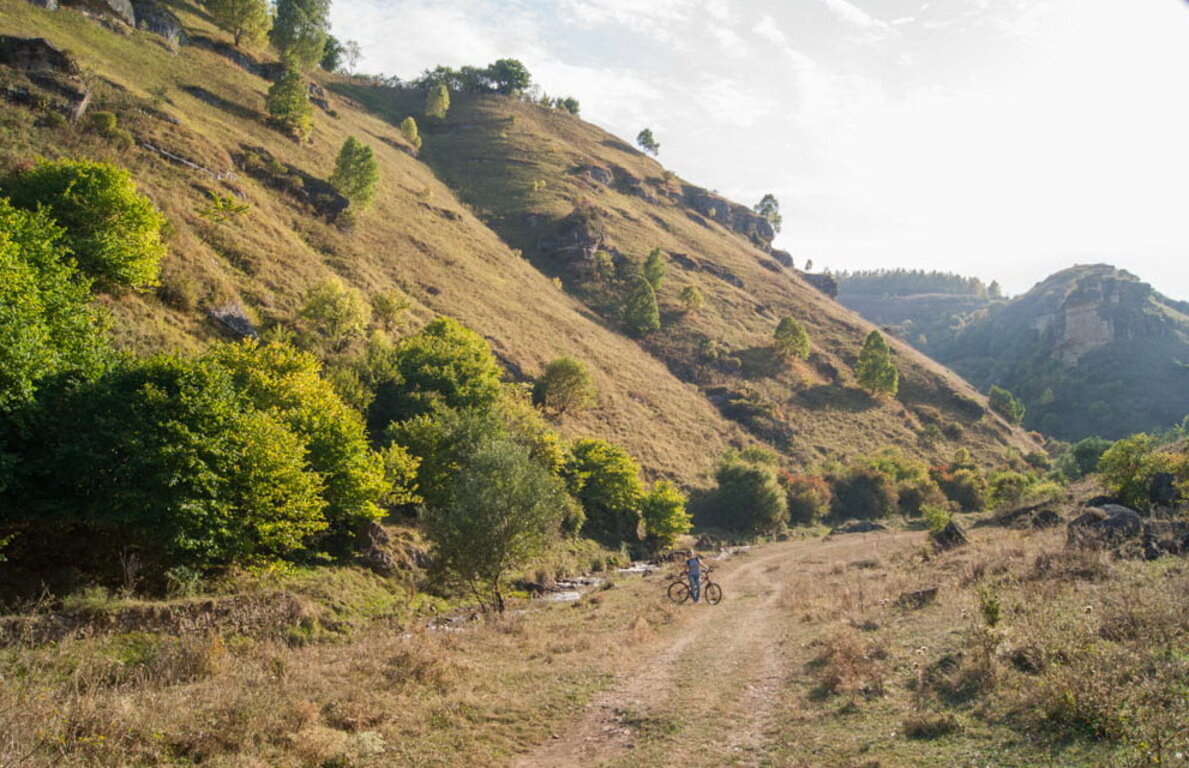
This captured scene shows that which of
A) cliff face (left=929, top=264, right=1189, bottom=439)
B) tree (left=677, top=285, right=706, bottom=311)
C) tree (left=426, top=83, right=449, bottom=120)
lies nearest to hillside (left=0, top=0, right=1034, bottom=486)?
tree (left=677, top=285, right=706, bottom=311)

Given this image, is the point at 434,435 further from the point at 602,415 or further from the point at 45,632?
the point at 602,415

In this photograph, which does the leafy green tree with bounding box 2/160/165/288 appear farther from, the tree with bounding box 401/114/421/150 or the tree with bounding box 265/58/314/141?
the tree with bounding box 401/114/421/150

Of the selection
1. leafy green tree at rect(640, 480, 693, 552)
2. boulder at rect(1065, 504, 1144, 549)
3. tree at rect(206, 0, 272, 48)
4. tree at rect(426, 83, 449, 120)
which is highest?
tree at rect(426, 83, 449, 120)

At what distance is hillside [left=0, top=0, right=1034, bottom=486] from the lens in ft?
142

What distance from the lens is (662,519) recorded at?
46.7 meters

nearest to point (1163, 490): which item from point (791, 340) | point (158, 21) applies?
point (791, 340)

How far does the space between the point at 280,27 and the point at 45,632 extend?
114m

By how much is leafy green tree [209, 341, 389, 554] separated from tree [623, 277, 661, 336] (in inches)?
2671

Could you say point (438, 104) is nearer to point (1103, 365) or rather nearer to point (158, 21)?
point (158, 21)

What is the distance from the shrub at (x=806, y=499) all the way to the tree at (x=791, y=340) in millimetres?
35127

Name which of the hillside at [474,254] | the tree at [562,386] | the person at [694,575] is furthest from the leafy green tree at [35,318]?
the tree at [562,386]

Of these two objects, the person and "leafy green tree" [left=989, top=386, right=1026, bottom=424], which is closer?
the person

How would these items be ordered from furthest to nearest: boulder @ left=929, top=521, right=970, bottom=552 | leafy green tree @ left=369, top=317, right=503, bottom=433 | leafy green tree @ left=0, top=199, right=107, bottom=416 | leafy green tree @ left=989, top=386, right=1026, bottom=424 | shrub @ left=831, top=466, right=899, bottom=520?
1. leafy green tree @ left=989, top=386, right=1026, bottom=424
2. shrub @ left=831, top=466, right=899, bottom=520
3. leafy green tree @ left=369, top=317, right=503, bottom=433
4. boulder @ left=929, top=521, right=970, bottom=552
5. leafy green tree @ left=0, top=199, right=107, bottom=416

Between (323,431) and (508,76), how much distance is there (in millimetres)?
172508
